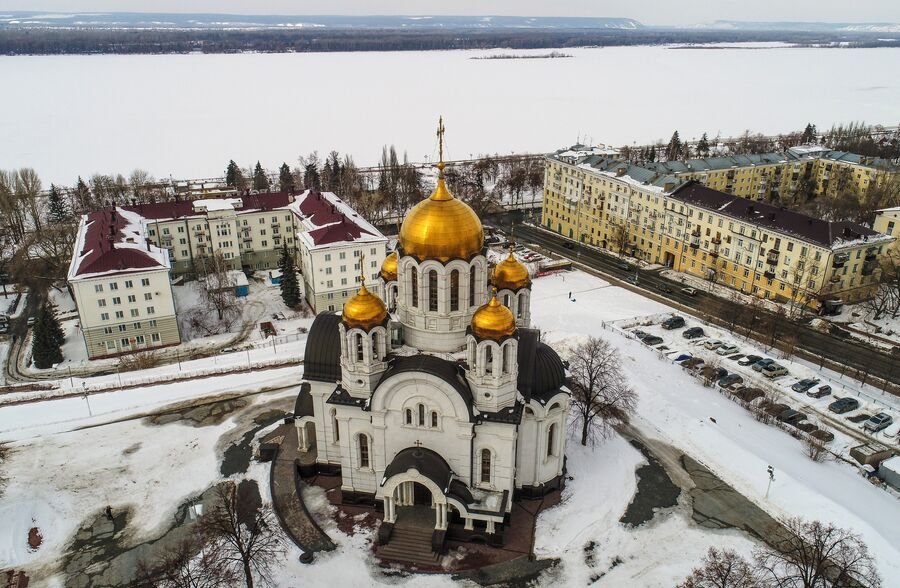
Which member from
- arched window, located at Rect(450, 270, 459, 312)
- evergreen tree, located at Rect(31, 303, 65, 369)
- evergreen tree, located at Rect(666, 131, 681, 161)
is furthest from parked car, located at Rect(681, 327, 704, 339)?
evergreen tree, located at Rect(666, 131, 681, 161)

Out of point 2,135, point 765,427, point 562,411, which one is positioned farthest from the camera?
point 2,135

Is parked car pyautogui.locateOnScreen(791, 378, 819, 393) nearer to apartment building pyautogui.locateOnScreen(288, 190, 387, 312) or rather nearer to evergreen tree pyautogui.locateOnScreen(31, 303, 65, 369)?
apartment building pyautogui.locateOnScreen(288, 190, 387, 312)

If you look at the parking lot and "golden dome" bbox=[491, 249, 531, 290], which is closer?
"golden dome" bbox=[491, 249, 531, 290]

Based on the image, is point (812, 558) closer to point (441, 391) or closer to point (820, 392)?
point (441, 391)

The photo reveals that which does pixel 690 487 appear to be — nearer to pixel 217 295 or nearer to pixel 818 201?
pixel 217 295

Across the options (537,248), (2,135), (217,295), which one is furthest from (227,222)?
(2,135)

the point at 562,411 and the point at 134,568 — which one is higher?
the point at 562,411
